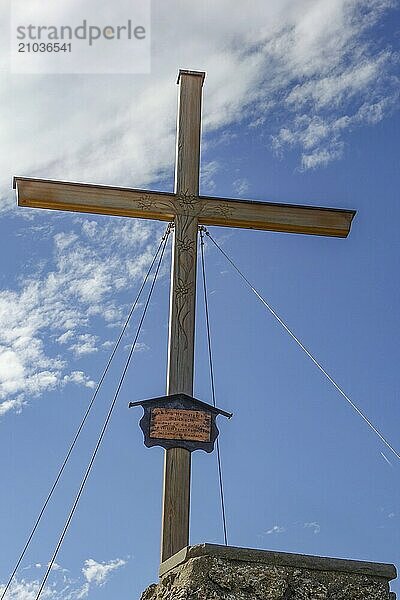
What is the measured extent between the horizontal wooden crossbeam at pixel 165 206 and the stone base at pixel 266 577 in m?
3.88

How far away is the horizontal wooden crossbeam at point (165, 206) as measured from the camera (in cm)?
642

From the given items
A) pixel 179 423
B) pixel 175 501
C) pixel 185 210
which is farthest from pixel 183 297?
pixel 175 501

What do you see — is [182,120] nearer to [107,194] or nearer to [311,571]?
[107,194]

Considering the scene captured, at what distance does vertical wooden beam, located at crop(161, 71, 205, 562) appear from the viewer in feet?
17.9

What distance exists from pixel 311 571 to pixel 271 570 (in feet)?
0.44

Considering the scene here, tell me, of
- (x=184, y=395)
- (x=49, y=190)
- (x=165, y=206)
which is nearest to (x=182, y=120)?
(x=165, y=206)

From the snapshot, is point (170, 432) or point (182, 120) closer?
point (170, 432)

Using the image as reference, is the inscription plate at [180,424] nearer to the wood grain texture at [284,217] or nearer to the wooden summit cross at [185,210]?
the wooden summit cross at [185,210]

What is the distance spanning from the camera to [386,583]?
9.41ft

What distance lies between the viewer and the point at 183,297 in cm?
613

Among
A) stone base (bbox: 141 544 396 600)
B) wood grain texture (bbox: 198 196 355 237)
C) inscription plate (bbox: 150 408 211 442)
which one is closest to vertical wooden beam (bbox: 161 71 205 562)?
inscription plate (bbox: 150 408 211 442)

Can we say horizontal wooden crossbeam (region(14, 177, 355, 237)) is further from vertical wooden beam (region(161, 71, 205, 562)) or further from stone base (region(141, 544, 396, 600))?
stone base (region(141, 544, 396, 600))

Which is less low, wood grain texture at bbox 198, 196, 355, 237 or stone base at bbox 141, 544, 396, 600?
wood grain texture at bbox 198, 196, 355, 237

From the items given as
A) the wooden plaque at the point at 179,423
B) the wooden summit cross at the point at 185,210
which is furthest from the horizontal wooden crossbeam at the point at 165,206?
the wooden plaque at the point at 179,423
